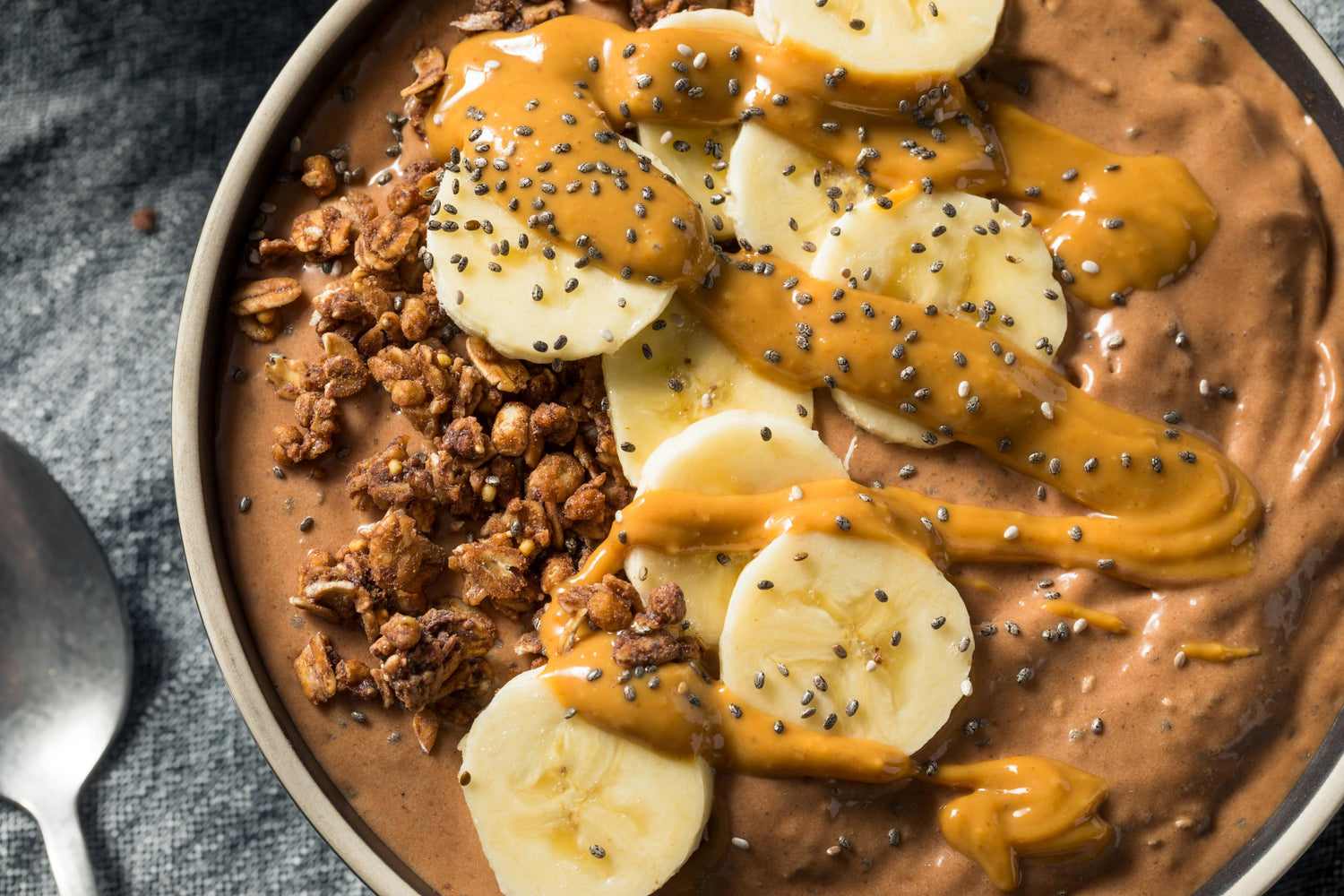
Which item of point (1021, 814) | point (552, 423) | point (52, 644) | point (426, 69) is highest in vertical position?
point (426, 69)

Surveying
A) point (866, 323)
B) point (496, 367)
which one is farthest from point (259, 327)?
point (866, 323)

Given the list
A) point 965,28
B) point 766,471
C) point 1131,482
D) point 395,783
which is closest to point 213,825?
point 395,783

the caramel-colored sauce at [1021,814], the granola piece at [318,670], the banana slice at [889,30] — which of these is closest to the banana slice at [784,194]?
the banana slice at [889,30]

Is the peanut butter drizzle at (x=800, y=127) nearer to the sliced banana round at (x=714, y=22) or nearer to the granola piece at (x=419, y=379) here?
the sliced banana round at (x=714, y=22)

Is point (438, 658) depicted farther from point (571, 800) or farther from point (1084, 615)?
point (1084, 615)

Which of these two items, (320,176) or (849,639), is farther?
(320,176)

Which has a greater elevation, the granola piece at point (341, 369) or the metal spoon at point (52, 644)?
the granola piece at point (341, 369)
